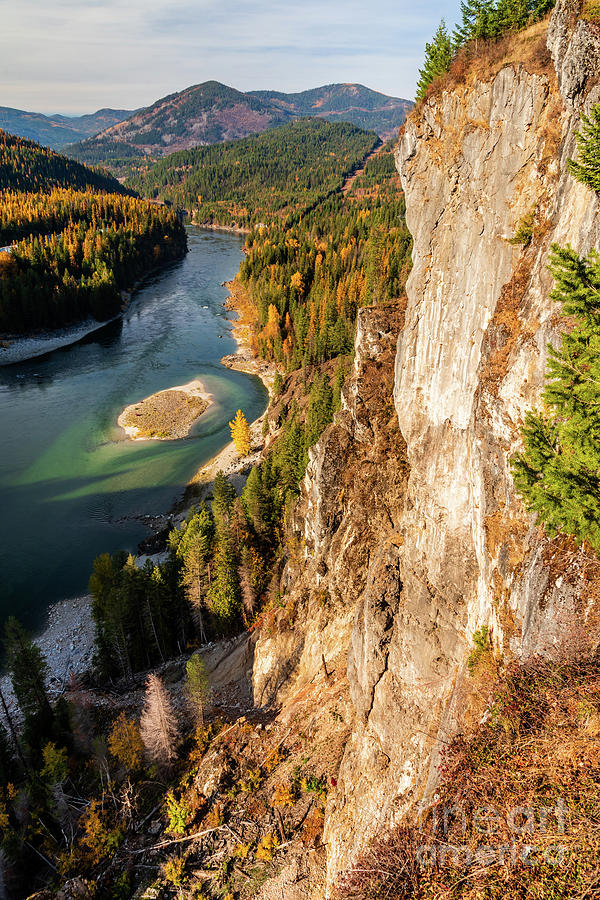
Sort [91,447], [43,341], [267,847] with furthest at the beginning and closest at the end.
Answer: [43,341] → [91,447] → [267,847]

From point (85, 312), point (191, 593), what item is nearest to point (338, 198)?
point (85, 312)

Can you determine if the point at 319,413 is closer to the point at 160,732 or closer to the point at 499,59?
the point at 160,732

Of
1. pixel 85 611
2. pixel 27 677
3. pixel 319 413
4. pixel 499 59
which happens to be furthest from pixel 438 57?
pixel 85 611

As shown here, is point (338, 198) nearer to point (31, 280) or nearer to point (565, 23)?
point (31, 280)

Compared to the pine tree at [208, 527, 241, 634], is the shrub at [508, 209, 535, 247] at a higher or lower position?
higher

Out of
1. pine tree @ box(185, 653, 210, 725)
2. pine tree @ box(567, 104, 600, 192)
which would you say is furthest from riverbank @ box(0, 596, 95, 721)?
pine tree @ box(567, 104, 600, 192)

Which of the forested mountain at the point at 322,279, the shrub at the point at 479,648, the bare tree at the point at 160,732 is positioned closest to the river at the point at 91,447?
the forested mountain at the point at 322,279

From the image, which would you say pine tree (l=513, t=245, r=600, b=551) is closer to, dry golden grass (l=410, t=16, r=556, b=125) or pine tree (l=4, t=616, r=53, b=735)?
dry golden grass (l=410, t=16, r=556, b=125)
